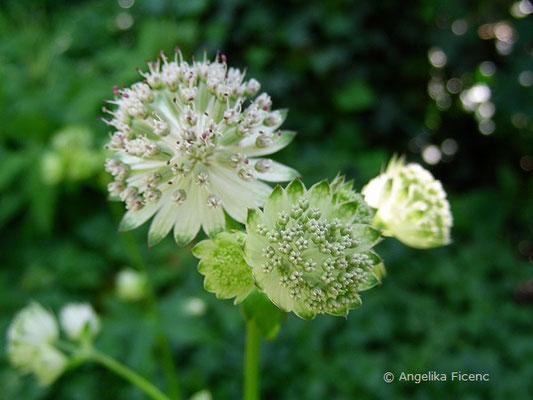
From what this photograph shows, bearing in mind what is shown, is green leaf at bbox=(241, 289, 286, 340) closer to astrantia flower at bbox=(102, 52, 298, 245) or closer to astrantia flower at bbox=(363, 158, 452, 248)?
astrantia flower at bbox=(102, 52, 298, 245)

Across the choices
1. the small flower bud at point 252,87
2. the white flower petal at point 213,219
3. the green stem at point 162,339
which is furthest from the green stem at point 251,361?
the green stem at point 162,339

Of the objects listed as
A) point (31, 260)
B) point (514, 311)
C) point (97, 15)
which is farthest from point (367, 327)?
point (97, 15)

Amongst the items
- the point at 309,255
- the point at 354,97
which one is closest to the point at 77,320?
the point at 309,255

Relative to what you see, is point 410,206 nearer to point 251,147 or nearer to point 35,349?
point 251,147

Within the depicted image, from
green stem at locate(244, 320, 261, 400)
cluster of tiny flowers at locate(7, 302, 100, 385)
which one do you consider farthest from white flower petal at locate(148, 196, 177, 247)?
→ cluster of tiny flowers at locate(7, 302, 100, 385)

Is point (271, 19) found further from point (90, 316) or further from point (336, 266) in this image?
point (336, 266)

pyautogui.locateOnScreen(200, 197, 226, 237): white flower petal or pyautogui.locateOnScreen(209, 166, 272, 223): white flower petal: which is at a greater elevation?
pyautogui.locateOnScreen(209, 166, 272, 223): white flower petal

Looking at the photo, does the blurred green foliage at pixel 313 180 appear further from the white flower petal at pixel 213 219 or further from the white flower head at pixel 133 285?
the white flower petal at pixel 213 219
